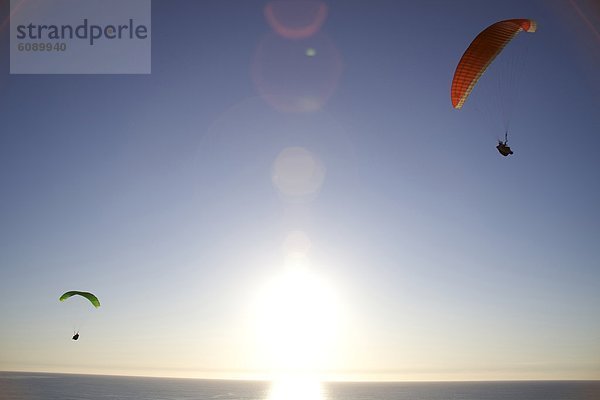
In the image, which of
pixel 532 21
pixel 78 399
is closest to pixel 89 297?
pixel 532 21

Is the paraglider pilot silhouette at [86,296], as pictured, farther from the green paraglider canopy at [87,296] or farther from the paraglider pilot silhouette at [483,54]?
the paraglider pilot silhouette at [483,54]

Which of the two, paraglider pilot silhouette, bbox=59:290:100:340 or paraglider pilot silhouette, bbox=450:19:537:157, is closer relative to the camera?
paraglider pilot silhouette, bbox=450:19:537:157

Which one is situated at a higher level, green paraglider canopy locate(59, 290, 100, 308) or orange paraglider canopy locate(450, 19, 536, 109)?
orange paraglider canopy locate(450, 19, 536, 109)

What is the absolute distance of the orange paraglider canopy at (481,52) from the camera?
30.4m

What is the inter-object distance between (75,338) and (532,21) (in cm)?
3750

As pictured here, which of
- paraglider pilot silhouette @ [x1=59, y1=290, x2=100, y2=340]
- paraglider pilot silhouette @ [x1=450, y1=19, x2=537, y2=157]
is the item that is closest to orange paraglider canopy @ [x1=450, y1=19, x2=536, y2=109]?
paraglider pilot silhouette @ [x1=450, y1=19, x2=537, y2=157]

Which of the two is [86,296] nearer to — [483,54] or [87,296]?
[87,296]

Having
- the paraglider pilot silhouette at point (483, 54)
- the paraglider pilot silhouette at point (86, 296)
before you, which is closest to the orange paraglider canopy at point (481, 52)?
the paraglider pilot silhouette at point (483, 54)

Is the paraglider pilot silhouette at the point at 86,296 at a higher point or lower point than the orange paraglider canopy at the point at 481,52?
lower

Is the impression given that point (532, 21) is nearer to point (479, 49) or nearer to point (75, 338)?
point (479, 49)

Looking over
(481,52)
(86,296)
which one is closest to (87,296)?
(86,296)

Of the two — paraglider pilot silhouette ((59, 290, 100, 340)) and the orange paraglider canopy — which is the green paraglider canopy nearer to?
paraglider pilot silhouette ((59, 290, 100, 340))

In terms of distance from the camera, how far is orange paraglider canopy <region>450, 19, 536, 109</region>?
30.4m

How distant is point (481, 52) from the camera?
102 ft
